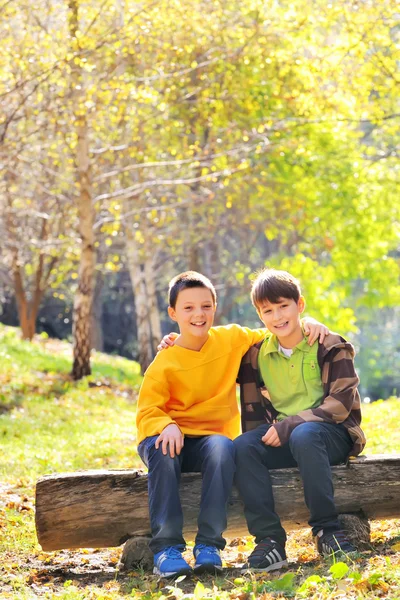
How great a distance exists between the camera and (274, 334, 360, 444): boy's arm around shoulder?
512cm

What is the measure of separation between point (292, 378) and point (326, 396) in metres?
0.24

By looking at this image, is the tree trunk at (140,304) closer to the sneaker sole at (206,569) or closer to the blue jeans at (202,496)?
the blue jeans at (202,496)

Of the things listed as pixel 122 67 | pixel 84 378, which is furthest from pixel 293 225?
pixel 84 378

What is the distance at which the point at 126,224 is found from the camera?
19.8 meters

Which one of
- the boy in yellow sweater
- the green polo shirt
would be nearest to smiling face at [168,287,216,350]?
the boy in yellow sweater

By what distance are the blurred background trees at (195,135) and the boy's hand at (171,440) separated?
23.5ft

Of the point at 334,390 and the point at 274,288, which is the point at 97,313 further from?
the point at 334,390

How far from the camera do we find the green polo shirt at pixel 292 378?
5340 mm

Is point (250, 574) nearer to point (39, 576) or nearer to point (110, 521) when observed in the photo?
point (110, 521)

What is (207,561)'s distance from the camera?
191 inches

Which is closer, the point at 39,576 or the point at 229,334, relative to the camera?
the point at 39,576

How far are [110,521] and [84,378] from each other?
1126cm

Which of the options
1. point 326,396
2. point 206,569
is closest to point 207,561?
point 206,569

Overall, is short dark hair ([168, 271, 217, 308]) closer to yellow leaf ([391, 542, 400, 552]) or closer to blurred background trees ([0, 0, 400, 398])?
yellow leaf ([391, 542, 400, 552])
